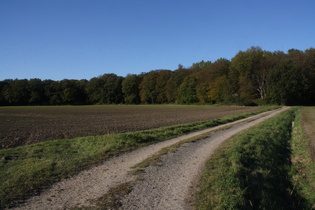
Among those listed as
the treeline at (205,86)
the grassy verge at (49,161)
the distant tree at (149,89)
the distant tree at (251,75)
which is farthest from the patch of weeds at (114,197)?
the distant tree at (149,89)

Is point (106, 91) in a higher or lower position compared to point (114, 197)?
higher

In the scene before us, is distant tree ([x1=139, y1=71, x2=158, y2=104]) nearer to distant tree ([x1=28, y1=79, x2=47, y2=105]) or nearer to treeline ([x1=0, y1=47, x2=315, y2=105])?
treeline ([x1=0, y1=47, x2=315, y2=105])

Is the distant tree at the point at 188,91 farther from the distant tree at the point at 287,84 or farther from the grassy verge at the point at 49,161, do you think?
the grassy verge at the point at 49,161

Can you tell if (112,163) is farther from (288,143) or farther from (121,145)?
(288,143)

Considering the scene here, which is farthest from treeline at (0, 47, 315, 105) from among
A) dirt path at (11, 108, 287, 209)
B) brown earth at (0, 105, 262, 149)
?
dirt path at (11, 108, 287, 209)

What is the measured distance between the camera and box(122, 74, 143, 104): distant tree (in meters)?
129

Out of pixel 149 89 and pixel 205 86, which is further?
pixel 149 89

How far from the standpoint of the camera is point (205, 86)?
317 ft

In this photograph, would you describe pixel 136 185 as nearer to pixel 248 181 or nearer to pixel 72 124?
pixel 248 181

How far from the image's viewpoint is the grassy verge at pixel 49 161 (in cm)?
664

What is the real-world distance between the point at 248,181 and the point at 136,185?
3.87 metres

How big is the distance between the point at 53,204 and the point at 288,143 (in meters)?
14.6

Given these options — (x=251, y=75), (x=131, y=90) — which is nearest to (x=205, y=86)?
(x=251, y=75)

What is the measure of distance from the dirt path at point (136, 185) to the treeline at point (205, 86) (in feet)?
225
